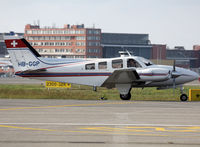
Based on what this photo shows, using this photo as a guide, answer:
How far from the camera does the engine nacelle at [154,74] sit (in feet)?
86.7

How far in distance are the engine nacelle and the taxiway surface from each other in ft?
25.1

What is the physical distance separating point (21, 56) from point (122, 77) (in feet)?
24.4

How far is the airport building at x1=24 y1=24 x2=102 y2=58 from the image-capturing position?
171250mm

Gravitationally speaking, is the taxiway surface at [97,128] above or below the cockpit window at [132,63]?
below

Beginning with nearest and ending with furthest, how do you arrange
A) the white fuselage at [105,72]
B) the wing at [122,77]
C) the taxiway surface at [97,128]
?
the taxiway surface at [97,128]
the wing at [122,77]
the white fuselage at [105,72]

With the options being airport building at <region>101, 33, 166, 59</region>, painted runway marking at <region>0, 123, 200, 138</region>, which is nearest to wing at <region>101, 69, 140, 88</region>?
painted runway marking at <region>0, 123, 200, 138</region>

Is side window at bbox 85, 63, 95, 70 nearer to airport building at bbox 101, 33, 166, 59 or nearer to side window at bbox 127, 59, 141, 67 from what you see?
side window at bbox 127, 59, 141, 67

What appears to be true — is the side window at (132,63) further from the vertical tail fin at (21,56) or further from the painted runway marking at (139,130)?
the painted runway marking at (139,130)

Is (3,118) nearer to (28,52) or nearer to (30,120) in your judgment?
(30,120)

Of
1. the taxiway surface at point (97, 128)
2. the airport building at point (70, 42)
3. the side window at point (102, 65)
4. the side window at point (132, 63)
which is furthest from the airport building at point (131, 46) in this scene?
the taxiway surface at point (97, 128)

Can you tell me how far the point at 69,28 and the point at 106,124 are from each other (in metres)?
162

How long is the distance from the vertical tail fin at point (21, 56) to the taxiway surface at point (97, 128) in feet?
31.2

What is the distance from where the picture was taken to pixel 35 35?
177 metres

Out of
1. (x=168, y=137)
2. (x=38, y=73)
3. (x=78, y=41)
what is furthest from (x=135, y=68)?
(x=78, y=41)
